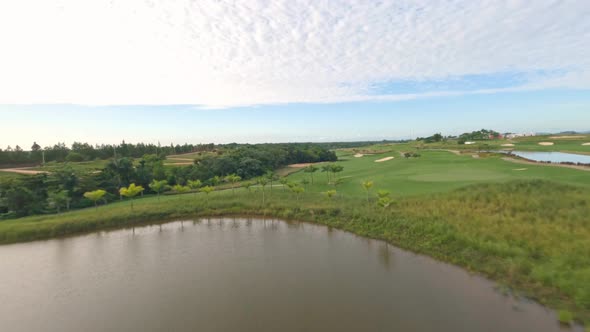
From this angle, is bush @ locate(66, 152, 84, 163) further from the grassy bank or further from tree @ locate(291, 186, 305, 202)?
tree @ locate(291, 186, 305, 202)

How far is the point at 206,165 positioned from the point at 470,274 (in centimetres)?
4434

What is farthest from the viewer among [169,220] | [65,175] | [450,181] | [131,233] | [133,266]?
[65,175]

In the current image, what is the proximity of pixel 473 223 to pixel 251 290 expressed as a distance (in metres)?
13.0

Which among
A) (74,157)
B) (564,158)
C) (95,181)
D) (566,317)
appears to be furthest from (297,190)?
(74,157)

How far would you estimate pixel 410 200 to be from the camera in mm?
19969

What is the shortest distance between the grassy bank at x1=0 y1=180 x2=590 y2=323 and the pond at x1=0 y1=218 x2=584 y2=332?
1212 mm

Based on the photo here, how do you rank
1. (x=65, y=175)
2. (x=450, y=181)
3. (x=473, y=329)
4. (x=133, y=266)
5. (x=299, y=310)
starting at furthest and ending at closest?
(x=65, y=175) → (x=450, y=181) → (x=133, y=266) → (x=299, y=310) → (x=473, y=329)

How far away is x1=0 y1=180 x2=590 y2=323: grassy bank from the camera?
10180 millimetres

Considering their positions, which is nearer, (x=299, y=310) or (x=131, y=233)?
(x=299, y=310)

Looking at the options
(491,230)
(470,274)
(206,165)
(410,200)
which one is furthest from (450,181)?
(206,165)

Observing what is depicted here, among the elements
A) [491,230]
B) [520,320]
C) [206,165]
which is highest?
[206,165]

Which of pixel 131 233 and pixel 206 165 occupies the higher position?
pixel 206 165

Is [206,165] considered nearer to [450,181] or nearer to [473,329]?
[450,181]

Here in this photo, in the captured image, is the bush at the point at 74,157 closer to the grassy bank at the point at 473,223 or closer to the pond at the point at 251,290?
the grassy bank at the point at 473,223
